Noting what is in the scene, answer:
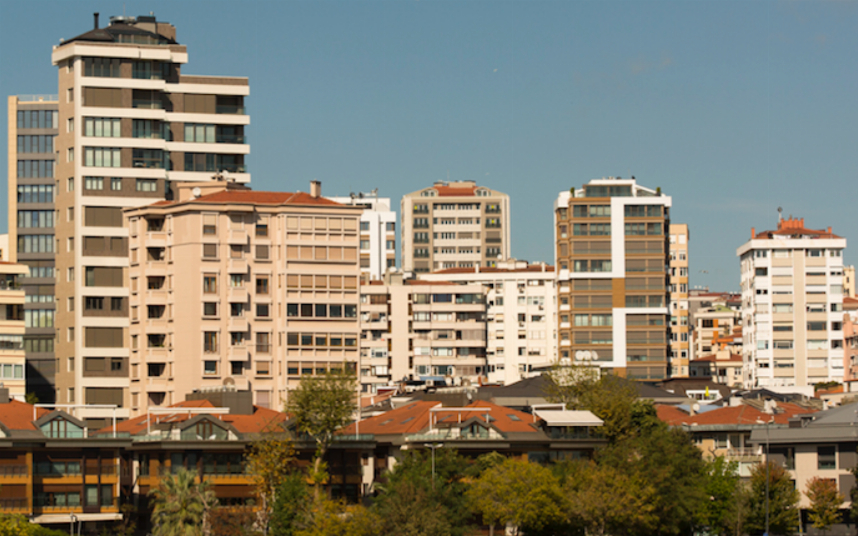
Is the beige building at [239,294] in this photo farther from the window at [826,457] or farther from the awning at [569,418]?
the window at [826,457]

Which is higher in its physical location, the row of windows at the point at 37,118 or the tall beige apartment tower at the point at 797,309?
the row of windows at the point at 37,118

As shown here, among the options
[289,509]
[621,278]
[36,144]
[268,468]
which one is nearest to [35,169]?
[36,144]

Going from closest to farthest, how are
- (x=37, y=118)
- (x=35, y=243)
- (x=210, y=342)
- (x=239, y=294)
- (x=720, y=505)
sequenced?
(x=720, y=505) → (x=210, y=342) → (x=239, y=294) → (x=35, y=243) → (x=37, y=118)

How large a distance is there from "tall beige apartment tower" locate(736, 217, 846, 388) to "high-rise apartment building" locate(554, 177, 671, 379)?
1796 centimetres

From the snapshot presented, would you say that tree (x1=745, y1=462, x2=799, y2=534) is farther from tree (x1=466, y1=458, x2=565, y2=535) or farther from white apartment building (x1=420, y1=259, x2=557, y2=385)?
white apartment building (x1=420, y1=259, x2=557, y2=385)

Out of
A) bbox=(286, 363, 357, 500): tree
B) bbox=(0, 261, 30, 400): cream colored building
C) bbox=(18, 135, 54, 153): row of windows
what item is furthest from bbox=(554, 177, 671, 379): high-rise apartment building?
bbox=(286, 363, 357, 500): tree

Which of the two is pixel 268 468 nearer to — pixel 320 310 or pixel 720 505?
pixel 720 505

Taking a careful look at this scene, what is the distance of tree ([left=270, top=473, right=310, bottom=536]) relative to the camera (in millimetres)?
85250

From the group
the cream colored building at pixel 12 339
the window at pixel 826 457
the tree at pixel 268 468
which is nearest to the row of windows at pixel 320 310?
the cream colored building at pixel 12 339

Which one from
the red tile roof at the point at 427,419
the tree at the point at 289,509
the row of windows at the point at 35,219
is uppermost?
the row of windows at the point at 35,219

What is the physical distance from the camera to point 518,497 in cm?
8938

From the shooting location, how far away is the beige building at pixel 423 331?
185 m

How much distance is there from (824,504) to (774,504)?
4.85 m

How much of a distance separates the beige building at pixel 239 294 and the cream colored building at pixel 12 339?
10242mm
